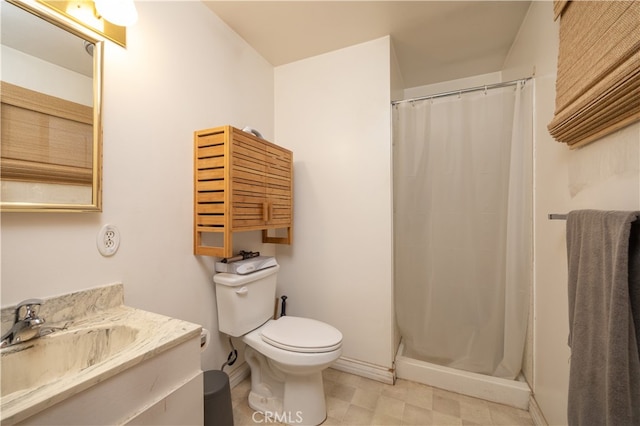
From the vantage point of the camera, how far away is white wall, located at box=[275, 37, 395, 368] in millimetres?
1771

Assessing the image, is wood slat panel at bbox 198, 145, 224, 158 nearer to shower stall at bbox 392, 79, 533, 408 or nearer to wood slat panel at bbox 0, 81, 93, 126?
wood slat panel at bbox 0, 81, 93, 126

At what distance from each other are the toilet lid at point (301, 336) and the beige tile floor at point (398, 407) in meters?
0.46

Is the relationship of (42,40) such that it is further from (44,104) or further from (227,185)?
(227,185)

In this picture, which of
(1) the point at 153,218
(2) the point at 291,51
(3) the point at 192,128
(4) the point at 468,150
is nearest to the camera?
(1) the point at 153,218

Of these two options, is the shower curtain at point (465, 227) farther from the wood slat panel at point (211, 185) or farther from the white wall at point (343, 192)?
the wood slat panel at point (211, 185)

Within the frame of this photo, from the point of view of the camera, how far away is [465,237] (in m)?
1.66

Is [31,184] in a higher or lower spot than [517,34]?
lower

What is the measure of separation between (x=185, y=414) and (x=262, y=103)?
1.91m

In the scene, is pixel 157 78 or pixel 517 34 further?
pixel 517 34

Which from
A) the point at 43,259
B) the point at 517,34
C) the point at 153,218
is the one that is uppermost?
the point at 517,34

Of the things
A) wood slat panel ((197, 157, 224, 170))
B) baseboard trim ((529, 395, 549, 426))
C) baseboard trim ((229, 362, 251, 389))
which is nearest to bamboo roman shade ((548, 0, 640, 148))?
baseboard trim ((529, 395, 549, 426))

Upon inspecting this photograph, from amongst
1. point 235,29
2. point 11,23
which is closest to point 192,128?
point 11,23

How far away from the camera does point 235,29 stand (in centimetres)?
171

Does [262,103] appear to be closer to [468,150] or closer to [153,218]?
[153,218]
